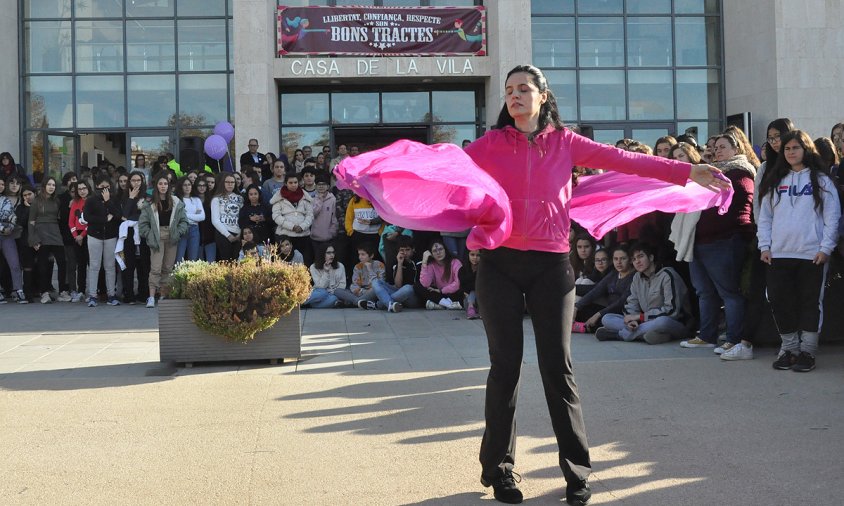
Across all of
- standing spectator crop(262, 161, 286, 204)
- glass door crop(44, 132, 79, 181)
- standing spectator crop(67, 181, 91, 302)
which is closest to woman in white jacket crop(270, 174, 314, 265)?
standing spectator crop(262, 161, 286, 204)

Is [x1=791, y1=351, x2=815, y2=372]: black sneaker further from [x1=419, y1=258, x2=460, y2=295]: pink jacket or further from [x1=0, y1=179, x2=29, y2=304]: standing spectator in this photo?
[x1=0, y1=179, x2=29, y2=304]: standing spectator

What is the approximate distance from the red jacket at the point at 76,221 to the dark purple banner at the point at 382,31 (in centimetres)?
817

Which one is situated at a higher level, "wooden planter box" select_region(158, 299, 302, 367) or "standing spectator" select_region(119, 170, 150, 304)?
"standing spectator" select_region(119, 170, 150, 304)

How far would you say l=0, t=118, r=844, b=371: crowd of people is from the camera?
8.04 m

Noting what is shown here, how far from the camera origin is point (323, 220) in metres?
15.0

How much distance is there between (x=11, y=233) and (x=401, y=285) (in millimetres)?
6682

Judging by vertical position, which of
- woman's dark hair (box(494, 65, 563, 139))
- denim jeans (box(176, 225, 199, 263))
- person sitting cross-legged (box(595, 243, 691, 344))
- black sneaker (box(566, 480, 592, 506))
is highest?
woman's dark hair (box(494, 65, 563, 139))

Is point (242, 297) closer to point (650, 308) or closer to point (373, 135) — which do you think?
point (650, 308)

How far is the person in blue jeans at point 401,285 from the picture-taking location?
44.5 feet

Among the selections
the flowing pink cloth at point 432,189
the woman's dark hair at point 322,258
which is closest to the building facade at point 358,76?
the woman's dark hair at point 322,258

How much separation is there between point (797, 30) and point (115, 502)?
20754 mm

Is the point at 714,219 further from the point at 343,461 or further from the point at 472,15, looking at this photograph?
the point at 472,15

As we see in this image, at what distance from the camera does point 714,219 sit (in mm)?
8766

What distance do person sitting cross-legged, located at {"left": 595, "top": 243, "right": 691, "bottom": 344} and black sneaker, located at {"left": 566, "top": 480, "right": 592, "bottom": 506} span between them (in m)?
5.30
